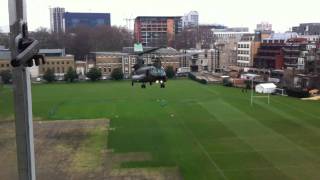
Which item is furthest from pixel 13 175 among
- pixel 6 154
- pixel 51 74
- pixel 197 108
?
pixel 51 74

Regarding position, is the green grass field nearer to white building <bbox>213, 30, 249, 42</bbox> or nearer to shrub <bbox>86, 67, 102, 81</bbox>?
shrub <bbox>86, 67, 102, 81</bbox>

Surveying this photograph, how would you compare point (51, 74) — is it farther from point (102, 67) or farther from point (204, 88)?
point (204, 88)

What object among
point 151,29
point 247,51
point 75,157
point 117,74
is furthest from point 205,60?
point 75,157

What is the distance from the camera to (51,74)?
1610 inches

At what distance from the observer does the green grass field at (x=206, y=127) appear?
507 inches

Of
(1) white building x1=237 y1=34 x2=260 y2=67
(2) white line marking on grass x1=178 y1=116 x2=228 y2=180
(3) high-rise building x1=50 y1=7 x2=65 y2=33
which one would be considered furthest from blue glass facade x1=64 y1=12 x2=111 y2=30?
(2) white line marking on grass x1=178 y1=116 x2=228 y2=180

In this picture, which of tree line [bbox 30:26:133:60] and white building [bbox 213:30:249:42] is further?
white building [bbox 213:30:249:42]

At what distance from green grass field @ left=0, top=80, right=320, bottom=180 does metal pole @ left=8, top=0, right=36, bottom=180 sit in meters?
9.82

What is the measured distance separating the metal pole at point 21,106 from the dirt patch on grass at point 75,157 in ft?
32.0

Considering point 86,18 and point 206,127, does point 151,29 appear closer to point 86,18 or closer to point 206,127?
point 206,127

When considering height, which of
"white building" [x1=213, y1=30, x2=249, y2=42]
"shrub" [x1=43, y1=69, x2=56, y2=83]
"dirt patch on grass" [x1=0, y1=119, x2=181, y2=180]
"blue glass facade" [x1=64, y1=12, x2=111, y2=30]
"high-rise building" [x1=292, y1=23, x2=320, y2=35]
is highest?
"blue glass facade" [x1=64, y1=12, x2=111, y2=30]

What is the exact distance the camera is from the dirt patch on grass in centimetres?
1209

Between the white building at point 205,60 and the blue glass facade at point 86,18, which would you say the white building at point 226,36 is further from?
the blue glass facade at point 86,18

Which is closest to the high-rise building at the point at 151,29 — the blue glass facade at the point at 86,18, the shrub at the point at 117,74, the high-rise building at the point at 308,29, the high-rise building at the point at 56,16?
the shrub at the point at 117,74
